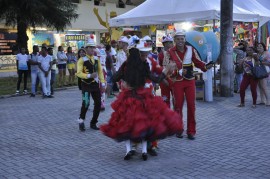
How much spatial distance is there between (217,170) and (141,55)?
1984mm

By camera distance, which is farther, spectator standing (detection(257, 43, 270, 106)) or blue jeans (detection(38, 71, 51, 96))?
blue jeans (detection(38, 71, 51, 96))

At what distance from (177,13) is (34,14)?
29.1ft

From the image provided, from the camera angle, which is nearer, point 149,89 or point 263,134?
point 149,89

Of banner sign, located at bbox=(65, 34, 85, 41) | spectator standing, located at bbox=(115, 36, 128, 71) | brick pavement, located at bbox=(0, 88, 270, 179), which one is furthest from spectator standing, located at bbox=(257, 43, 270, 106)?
banner sign, located at bbox=(65, 34, 85, 41)

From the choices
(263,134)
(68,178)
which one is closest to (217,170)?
(68,178)

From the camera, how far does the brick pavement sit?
5.10 meters

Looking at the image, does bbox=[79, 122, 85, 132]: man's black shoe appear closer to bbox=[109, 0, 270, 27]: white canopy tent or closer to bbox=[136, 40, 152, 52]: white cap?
bbox=[136, 40, 152, 52]: white cap

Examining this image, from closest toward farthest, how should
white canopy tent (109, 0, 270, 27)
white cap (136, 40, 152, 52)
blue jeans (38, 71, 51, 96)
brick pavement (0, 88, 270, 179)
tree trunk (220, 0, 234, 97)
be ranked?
1. brick pavement (0, 88, 270, 179)
2. white cap (136, 40, 152, 52)
3. tree trunk (220, 0, 234, 97)
4. white canopy tent (109, 0, 270, 27)
5. blue jeans (38, 71, 51, 96)

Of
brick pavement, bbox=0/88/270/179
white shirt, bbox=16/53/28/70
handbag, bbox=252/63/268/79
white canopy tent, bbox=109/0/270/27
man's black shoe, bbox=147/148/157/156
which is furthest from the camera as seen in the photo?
white shirt, bbox=16/53/28/70

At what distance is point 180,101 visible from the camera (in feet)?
22.6

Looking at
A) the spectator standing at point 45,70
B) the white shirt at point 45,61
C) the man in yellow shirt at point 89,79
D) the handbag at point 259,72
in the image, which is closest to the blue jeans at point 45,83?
the spectator standing at point 45,70

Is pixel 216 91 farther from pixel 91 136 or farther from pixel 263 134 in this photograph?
pixel 91 136

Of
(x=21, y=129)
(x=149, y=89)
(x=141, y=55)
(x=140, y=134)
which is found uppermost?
(x=141, y=55)

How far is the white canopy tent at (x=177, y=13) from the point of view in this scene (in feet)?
40.8
